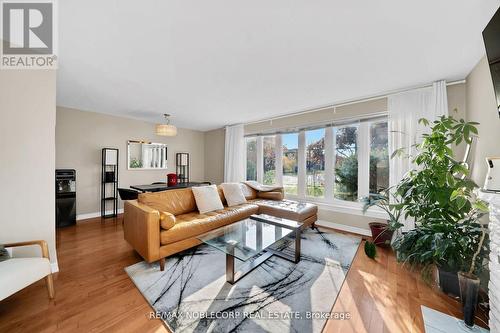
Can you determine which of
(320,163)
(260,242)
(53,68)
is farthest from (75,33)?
(320,163)

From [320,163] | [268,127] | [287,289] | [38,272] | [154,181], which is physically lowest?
[287,289]

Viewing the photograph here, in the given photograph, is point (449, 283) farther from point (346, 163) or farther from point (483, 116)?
point (346, 163)

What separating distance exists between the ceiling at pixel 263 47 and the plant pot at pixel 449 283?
6.96 ft

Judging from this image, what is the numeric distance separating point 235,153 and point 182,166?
174 centimetres

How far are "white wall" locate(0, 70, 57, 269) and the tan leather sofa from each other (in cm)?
77

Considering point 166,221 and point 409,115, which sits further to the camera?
point 409,115

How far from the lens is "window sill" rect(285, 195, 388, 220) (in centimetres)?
312

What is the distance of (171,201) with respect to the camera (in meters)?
2.73

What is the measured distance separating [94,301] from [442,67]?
4263 mm

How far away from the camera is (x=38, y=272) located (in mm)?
1507

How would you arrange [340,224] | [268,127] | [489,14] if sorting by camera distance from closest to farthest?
[489,14], [340,224], [268,127]

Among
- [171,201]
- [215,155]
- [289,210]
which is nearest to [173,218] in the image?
[171,201]

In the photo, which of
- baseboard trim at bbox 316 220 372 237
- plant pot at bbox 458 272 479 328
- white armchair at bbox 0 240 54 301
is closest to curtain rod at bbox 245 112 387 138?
baseboard trim at bbox 316 220 372 237

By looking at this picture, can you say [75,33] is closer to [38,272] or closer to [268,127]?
[38,272]
